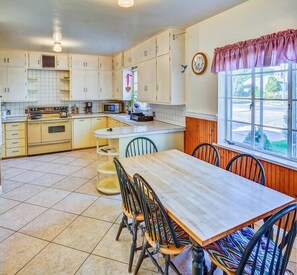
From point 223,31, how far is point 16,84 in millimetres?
4802

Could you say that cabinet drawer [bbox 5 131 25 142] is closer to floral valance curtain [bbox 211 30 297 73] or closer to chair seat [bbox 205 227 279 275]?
floral valance curtain [bbox 211 30 297 73]

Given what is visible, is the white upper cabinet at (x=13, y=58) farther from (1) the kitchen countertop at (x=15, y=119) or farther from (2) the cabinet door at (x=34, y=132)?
(2) the cabinet door at (x=34, y=132)

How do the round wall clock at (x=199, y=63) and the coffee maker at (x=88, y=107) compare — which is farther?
the coffee maker at (x=88, y=107)

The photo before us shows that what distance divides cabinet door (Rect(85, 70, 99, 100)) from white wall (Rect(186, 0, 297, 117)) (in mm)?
3264

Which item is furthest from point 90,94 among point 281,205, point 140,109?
point 281,205

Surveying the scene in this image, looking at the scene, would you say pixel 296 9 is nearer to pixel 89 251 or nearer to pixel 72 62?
pixel 89 251

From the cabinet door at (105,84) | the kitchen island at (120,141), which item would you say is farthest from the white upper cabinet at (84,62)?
the kitchen island at (120,141)

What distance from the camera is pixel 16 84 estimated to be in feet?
18.8

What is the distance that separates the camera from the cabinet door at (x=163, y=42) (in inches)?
153

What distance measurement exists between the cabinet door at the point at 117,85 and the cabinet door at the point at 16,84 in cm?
216

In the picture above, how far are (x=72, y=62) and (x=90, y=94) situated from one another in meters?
0.89

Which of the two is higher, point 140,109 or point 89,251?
point 140,109

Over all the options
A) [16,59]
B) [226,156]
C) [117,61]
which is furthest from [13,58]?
[226,156]

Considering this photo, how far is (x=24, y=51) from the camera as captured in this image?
18.7 feet
